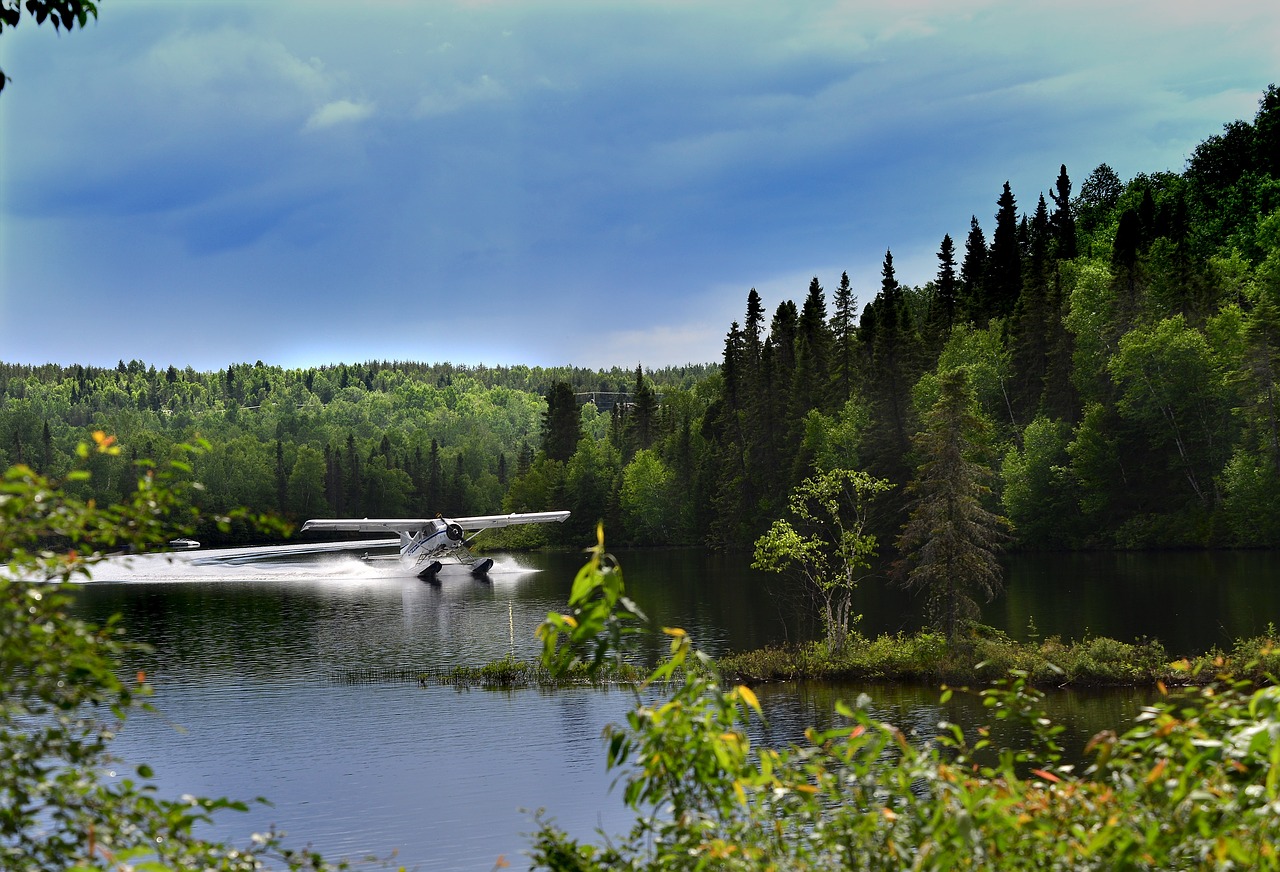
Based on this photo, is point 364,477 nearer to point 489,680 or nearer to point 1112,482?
point 1112,482

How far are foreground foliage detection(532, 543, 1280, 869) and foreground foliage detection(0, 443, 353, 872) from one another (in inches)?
71.4

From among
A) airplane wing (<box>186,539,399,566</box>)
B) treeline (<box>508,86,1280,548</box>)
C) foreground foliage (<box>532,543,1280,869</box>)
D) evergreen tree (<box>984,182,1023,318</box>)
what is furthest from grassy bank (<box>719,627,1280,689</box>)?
evergreen tree (<box>984,182,1023,318</box>)

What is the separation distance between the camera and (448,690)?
32969 mm

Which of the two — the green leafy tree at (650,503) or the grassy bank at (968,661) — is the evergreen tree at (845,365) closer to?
the green leafy tree at (650,503)

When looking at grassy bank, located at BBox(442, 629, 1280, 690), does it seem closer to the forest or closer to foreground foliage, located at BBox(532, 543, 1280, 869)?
the forest

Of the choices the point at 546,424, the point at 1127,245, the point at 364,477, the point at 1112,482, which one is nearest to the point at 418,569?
the point at 1112,482

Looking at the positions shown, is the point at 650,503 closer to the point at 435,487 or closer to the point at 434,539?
the point at 434,539

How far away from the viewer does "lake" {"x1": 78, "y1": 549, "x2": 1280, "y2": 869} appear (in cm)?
2108

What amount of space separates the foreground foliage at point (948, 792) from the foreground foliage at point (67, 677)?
1812 mm

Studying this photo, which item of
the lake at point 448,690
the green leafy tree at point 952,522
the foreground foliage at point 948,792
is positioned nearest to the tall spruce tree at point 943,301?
the lake at point 448,690

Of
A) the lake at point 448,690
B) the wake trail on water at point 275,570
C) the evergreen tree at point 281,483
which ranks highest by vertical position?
the evergreen tree at point 281,483

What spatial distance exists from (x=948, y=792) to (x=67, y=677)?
3.78m

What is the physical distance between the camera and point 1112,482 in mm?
74438

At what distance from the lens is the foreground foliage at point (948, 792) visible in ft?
15.4
